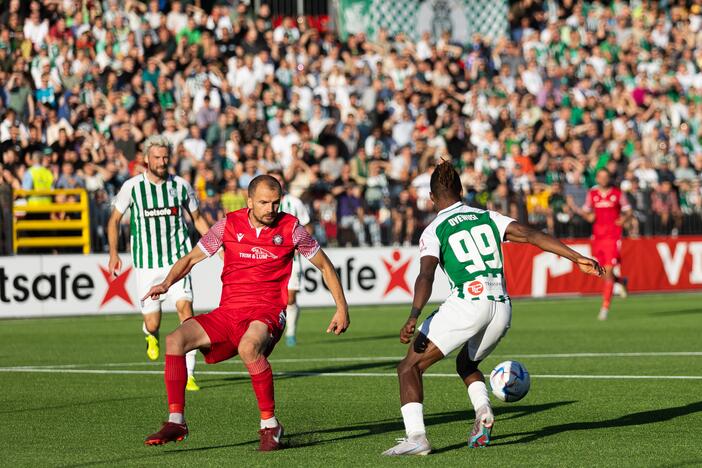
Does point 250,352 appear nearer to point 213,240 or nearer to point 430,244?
point 213,240

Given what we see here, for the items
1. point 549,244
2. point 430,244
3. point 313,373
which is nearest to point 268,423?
point 430,244

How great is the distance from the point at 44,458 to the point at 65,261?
51.1 ft

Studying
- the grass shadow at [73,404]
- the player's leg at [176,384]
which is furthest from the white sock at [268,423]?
the grass shadow at [73,404]

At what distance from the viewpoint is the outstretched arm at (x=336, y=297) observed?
30.7ft

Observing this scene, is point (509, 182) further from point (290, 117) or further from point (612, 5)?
point (612, 5)

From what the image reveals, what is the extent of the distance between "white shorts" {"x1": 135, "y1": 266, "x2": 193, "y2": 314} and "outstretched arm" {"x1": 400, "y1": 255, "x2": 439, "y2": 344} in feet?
17.0

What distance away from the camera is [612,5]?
125ft

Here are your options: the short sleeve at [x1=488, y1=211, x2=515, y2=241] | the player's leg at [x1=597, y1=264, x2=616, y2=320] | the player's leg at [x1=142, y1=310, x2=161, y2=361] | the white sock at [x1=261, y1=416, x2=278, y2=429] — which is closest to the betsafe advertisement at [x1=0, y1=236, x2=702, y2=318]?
the player's leg at [x1=597, y1=264, x2=616, y2=320]

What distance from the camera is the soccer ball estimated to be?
32.1 feet

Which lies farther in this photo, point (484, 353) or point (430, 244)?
point (484, 353)

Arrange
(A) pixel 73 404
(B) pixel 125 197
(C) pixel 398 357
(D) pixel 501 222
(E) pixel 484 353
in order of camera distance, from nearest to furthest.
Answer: (D) pixel 501 222
(E) pixel 484 353
(A) pixel 73 404
(B) pixel 125 197
(C) pixel 398 357

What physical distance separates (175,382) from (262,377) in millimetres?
599

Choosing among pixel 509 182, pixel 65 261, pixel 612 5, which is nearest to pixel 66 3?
pixel 65 261

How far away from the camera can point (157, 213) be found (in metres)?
14.0
